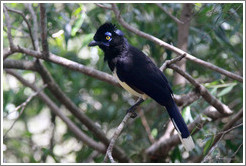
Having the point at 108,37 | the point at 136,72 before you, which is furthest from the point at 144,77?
the point at 108,37

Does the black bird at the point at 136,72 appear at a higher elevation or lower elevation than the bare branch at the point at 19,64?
higher

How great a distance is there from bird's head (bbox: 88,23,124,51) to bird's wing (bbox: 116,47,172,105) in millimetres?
209

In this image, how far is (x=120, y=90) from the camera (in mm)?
5613

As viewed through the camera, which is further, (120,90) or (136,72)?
(120,90)

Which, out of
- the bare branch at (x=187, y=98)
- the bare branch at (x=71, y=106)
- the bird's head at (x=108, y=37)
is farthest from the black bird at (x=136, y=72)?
the bare branch at (x=71, y=106)

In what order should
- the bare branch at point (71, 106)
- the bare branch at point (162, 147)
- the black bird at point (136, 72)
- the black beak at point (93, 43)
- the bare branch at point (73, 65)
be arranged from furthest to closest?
the bare branch at point (162, 147), the bare branch at point (71, 106), the bare branch at point (73, 65), the black beak at point (93, 43), the black bird at point (136, 72)

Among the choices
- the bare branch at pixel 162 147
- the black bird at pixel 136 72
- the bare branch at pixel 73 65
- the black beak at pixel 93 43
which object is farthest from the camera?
the bare branch at pixel 162 147

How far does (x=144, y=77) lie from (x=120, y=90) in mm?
1697

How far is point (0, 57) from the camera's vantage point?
4.05 meters

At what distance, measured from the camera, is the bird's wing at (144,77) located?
3.89 metres

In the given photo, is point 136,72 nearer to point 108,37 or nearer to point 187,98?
point 108,37

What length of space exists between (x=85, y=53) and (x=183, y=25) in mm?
1923

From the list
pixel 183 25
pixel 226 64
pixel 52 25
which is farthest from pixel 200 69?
pixel 52 25

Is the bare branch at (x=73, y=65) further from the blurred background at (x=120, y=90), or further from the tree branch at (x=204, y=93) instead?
the tree branch at (x=204, y=93)
